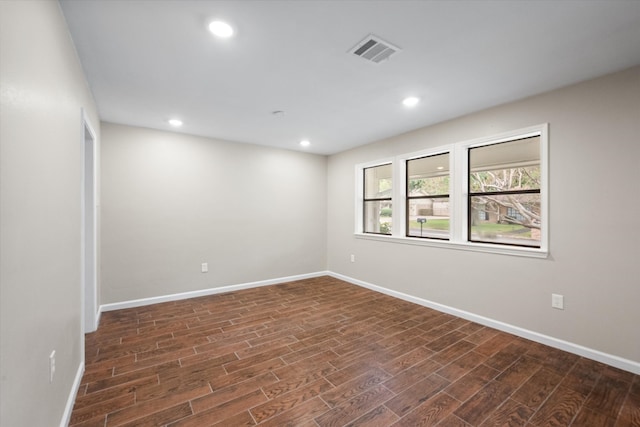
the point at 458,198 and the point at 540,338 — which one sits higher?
the point at 458,198

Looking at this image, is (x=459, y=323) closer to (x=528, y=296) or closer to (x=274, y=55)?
(x=528, y=296)

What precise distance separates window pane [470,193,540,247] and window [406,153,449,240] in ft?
1.36

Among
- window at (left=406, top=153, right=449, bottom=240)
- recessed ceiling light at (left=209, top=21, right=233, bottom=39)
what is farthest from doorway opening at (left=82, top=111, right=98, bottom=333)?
window at (left=406, top=153, right=449, bottom=240)

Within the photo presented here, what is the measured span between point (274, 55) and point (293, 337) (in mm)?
2653

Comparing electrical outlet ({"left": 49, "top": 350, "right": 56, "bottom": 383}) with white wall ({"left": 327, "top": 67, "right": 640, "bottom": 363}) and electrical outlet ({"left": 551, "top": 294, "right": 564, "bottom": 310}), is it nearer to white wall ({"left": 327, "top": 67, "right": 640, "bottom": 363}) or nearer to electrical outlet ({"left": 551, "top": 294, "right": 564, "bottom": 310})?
white wall ({"left": 327, "top": 67, "right": 640, "bottom": 363})

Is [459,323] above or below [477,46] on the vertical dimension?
below

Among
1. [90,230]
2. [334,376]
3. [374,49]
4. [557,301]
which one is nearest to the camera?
[374,49]

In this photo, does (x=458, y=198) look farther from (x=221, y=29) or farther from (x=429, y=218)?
(x=221, y=29)

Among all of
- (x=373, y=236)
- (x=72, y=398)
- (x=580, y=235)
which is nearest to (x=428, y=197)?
(x=373, y=236)

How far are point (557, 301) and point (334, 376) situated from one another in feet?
7.49

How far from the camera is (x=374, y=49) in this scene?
6.78 feet

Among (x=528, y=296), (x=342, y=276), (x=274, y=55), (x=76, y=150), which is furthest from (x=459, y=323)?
(x=76, y=150)

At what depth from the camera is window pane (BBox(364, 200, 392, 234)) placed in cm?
477

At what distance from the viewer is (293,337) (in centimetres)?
291
